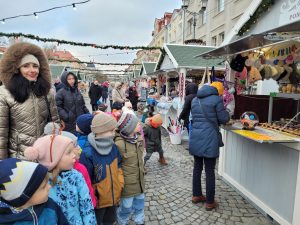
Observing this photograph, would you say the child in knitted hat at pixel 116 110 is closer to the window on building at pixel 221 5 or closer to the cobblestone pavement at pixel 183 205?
the cobblestone pavement at pixel 183 205

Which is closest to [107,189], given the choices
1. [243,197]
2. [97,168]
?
[97,168]

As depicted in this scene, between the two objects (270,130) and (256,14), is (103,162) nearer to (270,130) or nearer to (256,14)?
(270,130)

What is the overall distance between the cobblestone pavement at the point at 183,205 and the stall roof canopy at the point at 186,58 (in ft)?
13.3

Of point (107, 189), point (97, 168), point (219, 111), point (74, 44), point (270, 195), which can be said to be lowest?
point (270, 195)

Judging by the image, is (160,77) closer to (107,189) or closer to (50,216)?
(107,189)

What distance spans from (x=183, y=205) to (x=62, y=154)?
8.59ft

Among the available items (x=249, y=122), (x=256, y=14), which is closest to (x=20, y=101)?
(x=249, y=122)

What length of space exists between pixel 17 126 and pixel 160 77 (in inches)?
451

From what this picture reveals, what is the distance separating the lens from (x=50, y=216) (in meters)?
1.37

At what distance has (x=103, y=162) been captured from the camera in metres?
2.37

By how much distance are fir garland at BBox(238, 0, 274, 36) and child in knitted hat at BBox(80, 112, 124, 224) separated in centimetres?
288

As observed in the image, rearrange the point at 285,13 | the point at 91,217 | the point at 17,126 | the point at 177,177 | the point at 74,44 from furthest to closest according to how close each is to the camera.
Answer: the point at 74,44
the point at 177,177
the point at 285,13
the point at 17,126
the point at 91,217

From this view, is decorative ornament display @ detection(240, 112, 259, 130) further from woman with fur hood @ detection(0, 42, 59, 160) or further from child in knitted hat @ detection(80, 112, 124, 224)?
woman with fur hood @ detection(0, 42, 59, 160)

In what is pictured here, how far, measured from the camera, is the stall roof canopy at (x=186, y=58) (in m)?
8.16
